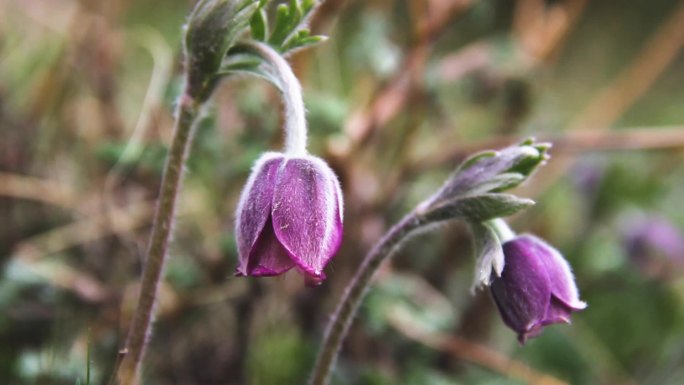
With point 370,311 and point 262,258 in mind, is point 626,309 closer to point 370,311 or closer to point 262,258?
point 370,311

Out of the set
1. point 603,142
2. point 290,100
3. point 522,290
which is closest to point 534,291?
point 522,290

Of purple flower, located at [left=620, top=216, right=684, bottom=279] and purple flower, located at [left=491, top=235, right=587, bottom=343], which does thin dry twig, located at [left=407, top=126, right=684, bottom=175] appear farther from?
purple flower, located at [left=491, top=235, right=587, bottom=343]

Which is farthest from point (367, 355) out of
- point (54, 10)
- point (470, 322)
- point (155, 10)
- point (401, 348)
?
point (155, 10)

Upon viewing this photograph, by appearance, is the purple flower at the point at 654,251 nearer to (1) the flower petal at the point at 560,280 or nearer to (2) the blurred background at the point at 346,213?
(2) the blurred background at the point at 346,213

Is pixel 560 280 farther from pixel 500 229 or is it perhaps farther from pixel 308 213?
pixel 308 213

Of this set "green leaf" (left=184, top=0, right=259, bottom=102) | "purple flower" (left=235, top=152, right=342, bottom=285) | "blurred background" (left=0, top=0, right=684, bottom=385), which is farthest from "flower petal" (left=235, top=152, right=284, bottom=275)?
"blurred background" (left=0, top=0, right=684, bottom=385)

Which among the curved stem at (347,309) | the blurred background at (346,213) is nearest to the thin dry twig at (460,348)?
the blurred background at (346,213)
